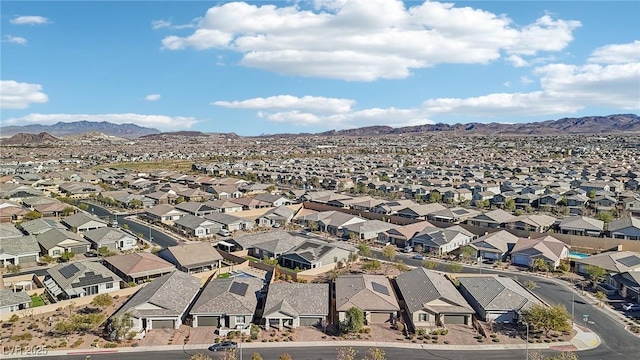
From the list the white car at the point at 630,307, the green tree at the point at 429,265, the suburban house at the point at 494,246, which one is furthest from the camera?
the suburban house at the point at 494,246

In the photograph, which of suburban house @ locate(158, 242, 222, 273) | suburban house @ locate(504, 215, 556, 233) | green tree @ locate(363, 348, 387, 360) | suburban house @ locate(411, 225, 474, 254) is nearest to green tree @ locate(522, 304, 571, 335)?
green tree @ locate(363, 348, 387, 360)

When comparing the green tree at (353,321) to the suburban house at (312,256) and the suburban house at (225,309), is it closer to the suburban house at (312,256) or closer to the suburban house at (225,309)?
the suburban house at (225,309)

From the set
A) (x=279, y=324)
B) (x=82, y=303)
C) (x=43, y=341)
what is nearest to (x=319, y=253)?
(x=279, y=324)

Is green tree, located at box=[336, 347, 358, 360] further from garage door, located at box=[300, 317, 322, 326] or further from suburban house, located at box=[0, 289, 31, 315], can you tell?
suburban house, located at box=[0, 289, 31, 315]

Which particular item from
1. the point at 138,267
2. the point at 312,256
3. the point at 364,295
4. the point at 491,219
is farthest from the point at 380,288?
the point at 491,219

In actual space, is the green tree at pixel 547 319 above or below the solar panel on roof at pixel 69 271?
below

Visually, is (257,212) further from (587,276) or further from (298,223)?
(587,276)

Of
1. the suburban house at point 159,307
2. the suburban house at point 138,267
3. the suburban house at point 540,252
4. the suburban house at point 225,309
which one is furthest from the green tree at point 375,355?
the suburban house at point 540,252
